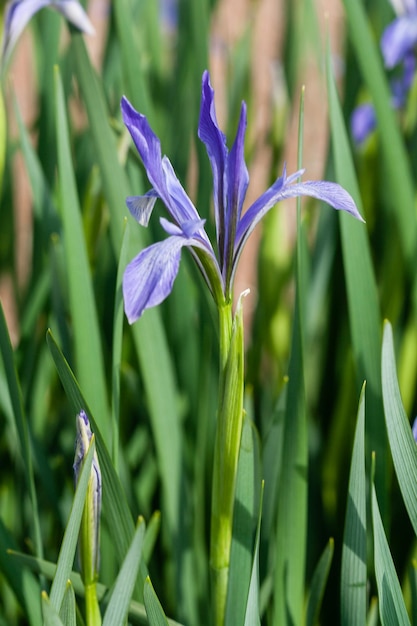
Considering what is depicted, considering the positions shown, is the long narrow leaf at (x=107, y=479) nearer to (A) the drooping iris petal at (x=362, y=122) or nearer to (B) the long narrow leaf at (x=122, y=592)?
(B) the long narrow leaf at (x=122, y=592)

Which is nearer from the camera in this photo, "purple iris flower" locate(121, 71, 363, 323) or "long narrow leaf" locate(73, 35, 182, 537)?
"purple iris flower" locate(121, 71, 363, 323)

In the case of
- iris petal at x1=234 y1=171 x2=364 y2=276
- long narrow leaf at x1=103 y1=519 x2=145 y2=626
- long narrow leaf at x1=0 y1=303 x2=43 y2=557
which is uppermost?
iris petal at x1=234 y1=171 x2=364 y2=276

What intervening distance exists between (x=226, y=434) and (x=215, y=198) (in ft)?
0.47

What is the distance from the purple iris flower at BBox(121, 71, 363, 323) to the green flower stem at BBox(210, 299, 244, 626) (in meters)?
0.02

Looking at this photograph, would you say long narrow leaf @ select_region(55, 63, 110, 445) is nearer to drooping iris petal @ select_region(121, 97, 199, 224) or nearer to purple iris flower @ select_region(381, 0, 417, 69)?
drooping iris petal @ select_region(121, 97, 199, 224)

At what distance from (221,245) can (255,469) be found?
0.57 feet

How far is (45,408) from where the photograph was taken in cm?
96

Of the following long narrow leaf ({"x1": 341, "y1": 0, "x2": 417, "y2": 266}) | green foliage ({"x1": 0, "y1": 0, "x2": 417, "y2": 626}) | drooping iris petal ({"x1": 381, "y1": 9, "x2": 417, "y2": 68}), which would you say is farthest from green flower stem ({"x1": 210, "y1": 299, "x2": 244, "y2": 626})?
drooping iris petal ({"x1": 381, "y1": 9, "x2": 417, "y2": 68})

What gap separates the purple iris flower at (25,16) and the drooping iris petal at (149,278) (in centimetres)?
43

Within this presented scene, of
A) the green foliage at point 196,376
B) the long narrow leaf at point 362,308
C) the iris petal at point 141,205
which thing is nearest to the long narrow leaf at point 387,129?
Result: the green foliage at point 196,376

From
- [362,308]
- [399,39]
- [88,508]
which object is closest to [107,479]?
[88,508]

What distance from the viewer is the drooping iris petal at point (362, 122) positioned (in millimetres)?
1060

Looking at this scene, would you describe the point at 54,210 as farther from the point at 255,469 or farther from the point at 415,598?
the point at 415,598

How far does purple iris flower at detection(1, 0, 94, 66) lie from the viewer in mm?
747
